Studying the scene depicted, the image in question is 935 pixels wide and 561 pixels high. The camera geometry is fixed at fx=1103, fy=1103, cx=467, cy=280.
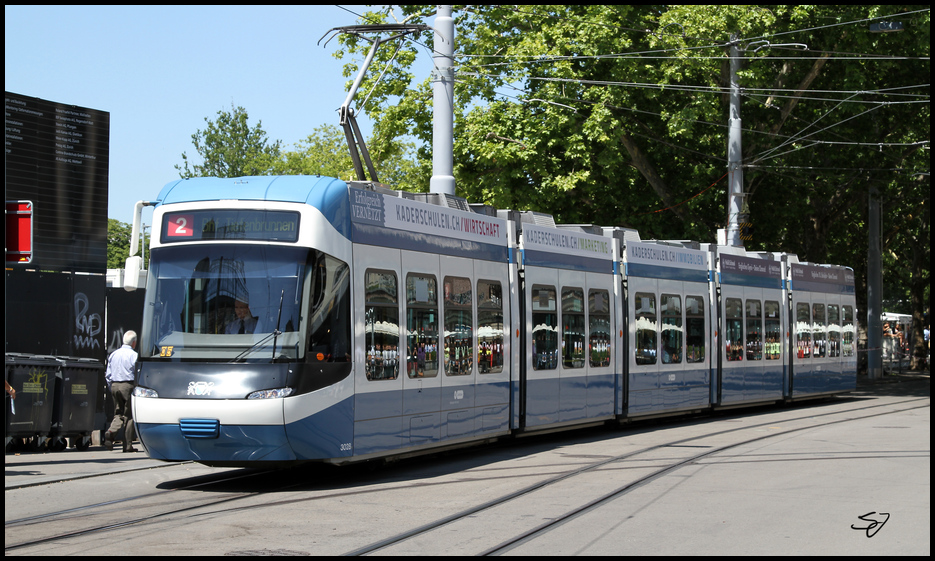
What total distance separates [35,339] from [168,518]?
805 centimetres

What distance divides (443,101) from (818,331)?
12636 mm

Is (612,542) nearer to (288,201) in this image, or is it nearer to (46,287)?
(288,201)

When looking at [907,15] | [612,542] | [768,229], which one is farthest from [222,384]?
[768,229]

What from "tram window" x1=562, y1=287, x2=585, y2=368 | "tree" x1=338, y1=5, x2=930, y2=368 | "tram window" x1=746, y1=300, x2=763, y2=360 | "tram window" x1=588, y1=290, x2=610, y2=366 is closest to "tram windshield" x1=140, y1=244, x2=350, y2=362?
"tram window" x1=562, y1=287, x2=585, y2=368

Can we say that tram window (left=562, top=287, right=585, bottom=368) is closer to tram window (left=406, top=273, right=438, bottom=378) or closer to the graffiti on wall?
tram window (left=406, top=273, right=438, bottom=378)

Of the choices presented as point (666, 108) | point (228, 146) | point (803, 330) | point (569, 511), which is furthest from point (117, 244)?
point (569, 511)

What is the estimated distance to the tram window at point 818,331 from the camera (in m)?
26.0

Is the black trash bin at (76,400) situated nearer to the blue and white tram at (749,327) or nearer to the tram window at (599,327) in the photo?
the tram window at (599,327)

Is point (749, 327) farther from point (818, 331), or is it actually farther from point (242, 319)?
point (242, 319)

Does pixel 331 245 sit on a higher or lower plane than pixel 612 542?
higher

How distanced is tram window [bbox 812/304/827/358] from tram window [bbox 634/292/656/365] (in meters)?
8.49

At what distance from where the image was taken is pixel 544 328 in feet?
51.7

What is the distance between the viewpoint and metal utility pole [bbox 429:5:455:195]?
58.4 feet

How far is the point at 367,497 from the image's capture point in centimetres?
1062
